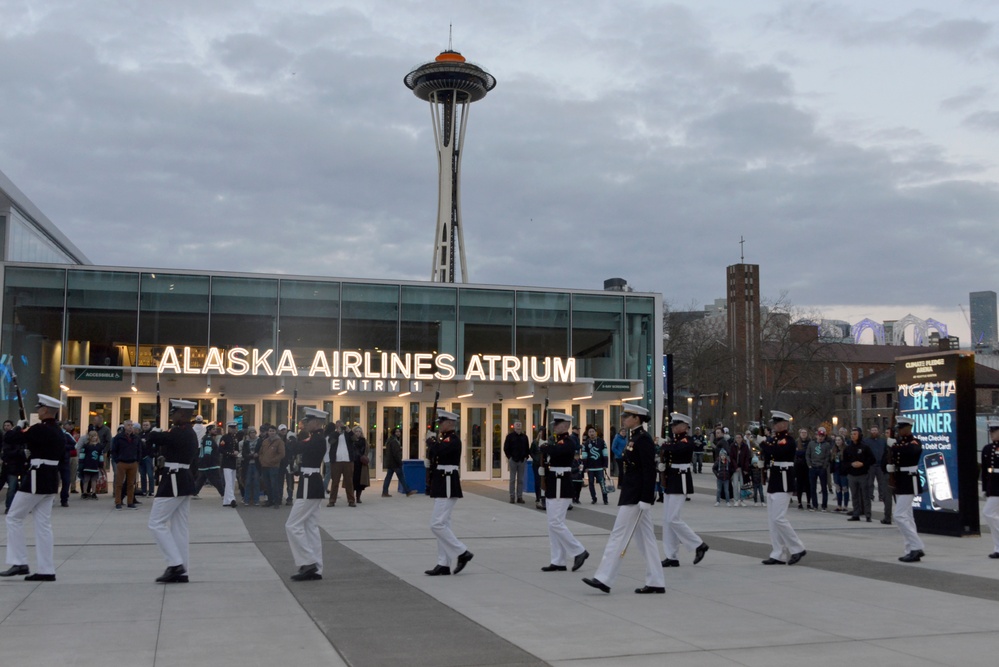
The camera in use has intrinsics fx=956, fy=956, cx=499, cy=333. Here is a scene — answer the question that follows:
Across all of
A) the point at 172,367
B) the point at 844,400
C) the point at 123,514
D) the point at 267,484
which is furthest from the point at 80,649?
the point at 844,400

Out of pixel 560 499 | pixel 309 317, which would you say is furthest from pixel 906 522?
pixel 309 317

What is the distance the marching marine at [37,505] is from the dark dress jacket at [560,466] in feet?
18.5

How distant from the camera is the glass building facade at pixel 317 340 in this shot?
28.8 m

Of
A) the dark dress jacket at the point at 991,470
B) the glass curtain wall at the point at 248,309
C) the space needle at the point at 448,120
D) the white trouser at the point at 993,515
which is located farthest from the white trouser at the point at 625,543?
the space needle at the point at 448,120

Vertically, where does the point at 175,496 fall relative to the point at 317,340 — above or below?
below

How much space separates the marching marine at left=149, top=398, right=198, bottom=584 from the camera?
394 inches

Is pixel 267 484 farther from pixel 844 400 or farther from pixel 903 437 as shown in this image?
pixel 844 400

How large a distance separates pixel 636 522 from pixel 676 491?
242 cm

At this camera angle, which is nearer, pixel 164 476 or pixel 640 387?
pixel 164 476

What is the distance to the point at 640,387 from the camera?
32.8 m

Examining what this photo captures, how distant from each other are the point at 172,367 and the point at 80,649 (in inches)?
833

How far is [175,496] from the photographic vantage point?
33.4 feet

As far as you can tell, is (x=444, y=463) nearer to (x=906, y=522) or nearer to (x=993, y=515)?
(x=906, y=522)

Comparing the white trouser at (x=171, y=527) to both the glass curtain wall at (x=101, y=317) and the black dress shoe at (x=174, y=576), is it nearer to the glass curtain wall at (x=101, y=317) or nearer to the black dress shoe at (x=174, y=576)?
the black dress shoe at (x=174, y=576)
